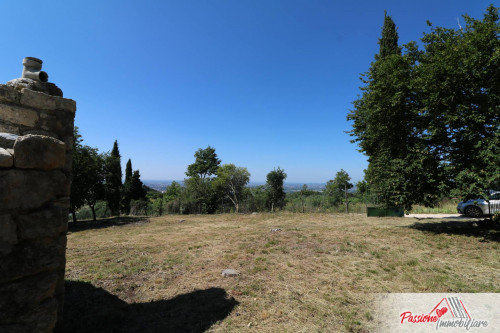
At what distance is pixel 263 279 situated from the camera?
175 inches

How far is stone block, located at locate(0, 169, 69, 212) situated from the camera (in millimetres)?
1470

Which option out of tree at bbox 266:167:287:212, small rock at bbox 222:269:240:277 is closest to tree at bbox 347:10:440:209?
small rock at bbox 222:269:240:277

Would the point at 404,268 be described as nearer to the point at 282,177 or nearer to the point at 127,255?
the point at 127,255

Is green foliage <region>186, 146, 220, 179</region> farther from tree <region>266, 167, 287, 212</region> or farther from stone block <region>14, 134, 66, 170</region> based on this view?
stone block <region>14, 134, 66, 170</region>

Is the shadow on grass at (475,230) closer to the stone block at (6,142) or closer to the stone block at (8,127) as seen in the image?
the stone block at (6,142)

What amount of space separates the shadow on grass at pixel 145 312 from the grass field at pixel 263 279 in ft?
0.05

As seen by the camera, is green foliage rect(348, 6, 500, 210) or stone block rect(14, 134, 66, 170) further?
green foliage rect(348, 6, 500, 210)

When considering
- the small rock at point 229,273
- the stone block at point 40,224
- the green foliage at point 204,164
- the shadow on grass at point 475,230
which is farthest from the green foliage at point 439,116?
the green foliage at point 204,164

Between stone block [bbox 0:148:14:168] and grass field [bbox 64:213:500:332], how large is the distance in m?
2.77

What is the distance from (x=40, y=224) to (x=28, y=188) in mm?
282

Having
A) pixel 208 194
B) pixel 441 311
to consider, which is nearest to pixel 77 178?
pixel 208 194

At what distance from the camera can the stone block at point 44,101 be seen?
2.79m

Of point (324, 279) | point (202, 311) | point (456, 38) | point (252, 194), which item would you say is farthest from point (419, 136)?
point (252, 194)

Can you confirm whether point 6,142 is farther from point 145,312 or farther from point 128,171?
point 128,171
